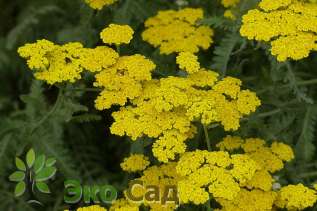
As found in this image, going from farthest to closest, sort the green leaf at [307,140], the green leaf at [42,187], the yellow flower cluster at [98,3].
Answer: the green leaf at [42,187]
the green leaf at [307,140]
the yellow flower cluster at [98,3]

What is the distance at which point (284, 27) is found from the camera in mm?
3258

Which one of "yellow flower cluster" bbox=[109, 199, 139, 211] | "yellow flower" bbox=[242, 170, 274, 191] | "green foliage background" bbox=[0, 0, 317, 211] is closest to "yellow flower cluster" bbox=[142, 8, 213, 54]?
"green foliage background" bbox=[0, 0, 317, 211]

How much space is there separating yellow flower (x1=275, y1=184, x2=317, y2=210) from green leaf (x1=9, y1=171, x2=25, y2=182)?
165 centimetres

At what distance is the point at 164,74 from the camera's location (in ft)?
11.6

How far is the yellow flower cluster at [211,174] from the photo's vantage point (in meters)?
2.90

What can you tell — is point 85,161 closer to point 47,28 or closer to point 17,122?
point 17,122

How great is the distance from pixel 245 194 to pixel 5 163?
1.51 metres

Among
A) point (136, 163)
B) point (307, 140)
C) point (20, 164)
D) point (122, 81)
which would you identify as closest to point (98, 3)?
point (122, 81)

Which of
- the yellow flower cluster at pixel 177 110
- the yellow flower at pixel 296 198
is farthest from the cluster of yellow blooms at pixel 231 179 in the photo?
the yellow flower cluster at pixel 177 110

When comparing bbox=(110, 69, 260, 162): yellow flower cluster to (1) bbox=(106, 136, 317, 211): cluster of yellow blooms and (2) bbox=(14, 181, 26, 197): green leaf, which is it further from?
(2) bbox=(14, 181, 26, 197): green leaf

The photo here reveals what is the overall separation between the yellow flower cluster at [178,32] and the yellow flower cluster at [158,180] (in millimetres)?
823

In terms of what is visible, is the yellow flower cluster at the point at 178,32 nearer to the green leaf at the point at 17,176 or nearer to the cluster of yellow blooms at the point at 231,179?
the cluster of yellow blooms at the point at 231,179

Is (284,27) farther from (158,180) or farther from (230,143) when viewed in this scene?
(158,180)

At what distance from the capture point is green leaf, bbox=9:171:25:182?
3.92 metres
